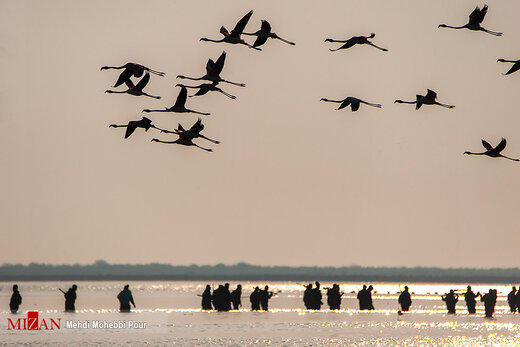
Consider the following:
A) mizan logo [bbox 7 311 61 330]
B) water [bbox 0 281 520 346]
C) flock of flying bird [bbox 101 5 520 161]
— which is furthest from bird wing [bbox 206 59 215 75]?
mizan logo [bbox 7 311 61 330]

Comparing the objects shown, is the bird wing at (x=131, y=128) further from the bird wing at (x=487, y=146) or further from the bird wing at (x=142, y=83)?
the bird wing at (x=487, y=146)

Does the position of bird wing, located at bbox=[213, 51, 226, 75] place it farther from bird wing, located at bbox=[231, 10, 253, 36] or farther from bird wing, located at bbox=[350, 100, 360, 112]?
bird wing, located at bbox=[350, 100, 360, 112]

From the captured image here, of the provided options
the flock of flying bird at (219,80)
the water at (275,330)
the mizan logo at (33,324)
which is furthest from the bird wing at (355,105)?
the mizan logo at (33,324)

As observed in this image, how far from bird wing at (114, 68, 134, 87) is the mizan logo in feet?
66.9

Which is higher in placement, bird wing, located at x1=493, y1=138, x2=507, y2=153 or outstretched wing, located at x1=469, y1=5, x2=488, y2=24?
outstretched wing, located at x1=469, y1=5, x2=488, y2=24

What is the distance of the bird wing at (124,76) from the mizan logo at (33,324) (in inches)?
802

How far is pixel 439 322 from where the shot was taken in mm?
53156

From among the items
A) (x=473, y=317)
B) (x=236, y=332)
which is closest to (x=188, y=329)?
(x=236, y=332)

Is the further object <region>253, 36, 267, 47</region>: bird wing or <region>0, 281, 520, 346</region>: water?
<region>0, 281, 520, 346</region>: water

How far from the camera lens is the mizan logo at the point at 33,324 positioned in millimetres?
45047

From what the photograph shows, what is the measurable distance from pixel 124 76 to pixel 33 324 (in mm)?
23095

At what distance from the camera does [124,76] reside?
26766 mm

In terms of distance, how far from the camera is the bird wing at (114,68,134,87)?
1048 inches

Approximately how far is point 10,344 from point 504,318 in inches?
1165
